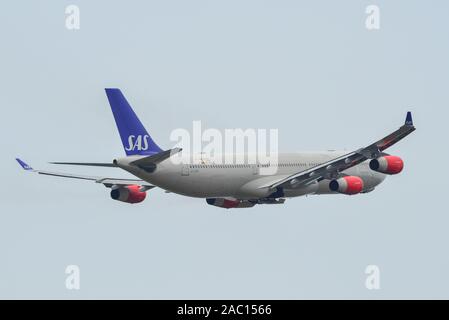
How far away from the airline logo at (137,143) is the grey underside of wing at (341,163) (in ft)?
41.3

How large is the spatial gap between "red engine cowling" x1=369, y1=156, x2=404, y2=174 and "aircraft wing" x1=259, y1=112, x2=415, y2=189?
0.68 meters

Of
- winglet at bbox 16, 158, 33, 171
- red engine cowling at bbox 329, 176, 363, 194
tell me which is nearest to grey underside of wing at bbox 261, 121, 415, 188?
red engine cowling at bbox 329, 176, 363, 194

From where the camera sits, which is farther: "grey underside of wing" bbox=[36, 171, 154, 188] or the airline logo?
"grey underside of wing" bbox=[36, 171, 154, 188]

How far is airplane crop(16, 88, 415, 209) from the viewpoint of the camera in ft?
346

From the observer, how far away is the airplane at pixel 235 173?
10531 centimetres

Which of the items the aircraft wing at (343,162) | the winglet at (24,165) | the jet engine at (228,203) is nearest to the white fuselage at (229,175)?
the aircraft wing at (343,162)

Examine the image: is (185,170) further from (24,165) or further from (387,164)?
(387,164)

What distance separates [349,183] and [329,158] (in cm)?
872

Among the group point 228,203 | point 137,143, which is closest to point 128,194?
point 228,203

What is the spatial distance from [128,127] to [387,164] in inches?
866

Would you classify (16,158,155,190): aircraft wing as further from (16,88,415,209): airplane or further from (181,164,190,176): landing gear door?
(181,164,190,176): landing gear door

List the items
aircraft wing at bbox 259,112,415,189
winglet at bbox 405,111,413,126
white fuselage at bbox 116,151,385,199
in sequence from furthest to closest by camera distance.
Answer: white fuselage at bbox 116,151,385,199 < aircraft wing at bbox 259,112,415,189 < winglet at bbox 405,111,413,126

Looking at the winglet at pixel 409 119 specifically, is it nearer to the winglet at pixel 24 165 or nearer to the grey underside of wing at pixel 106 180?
the grey underside of wing at pixel 106 180
